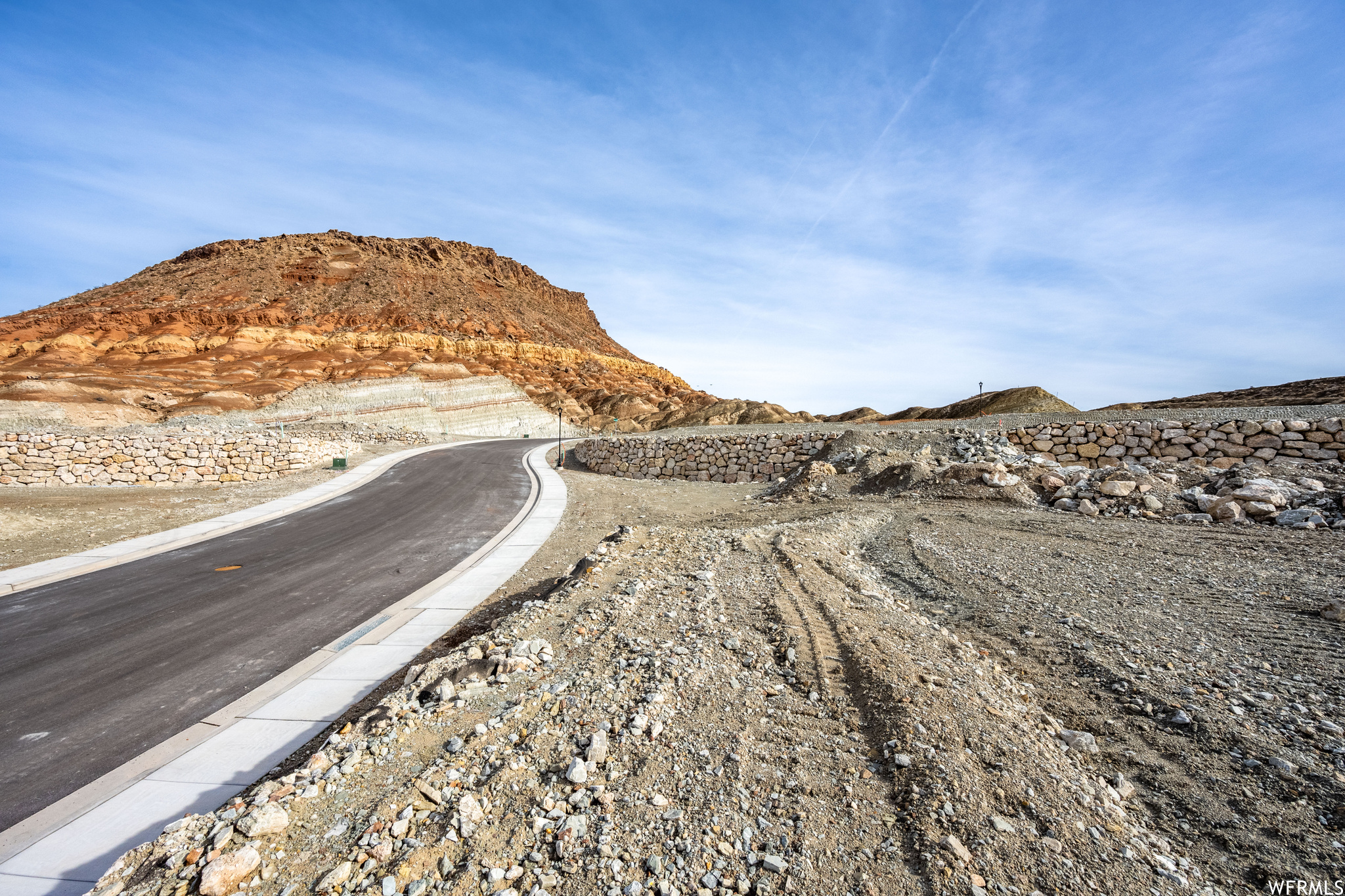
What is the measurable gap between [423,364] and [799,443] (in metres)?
46.4

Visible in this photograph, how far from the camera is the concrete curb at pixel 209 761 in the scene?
3.13 m

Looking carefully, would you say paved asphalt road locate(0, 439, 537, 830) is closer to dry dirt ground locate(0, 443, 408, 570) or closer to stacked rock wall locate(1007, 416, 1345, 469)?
dry dirt ground locate(0, 443, 408, 570)

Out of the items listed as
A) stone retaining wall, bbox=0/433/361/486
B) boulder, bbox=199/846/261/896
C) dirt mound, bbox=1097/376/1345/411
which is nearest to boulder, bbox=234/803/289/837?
boulder, bbox=199/846/261/896

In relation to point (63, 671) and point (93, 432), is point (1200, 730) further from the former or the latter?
point (93, 432)

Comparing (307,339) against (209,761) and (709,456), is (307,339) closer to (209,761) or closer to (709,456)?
(709,456)

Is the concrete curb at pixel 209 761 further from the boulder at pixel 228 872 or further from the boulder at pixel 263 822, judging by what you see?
the boulder at pixel 228 872

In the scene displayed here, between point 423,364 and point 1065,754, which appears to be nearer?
point 1065,754

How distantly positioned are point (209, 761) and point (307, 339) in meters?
70.3

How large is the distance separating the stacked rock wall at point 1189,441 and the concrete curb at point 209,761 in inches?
647

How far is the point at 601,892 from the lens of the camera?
2.36 m

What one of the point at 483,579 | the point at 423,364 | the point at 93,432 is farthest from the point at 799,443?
the point at 423,364

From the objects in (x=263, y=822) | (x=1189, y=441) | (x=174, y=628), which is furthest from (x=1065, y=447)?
(x=174, y=628)

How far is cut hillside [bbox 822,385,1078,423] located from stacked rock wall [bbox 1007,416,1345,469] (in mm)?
16408

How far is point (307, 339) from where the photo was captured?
199ft
